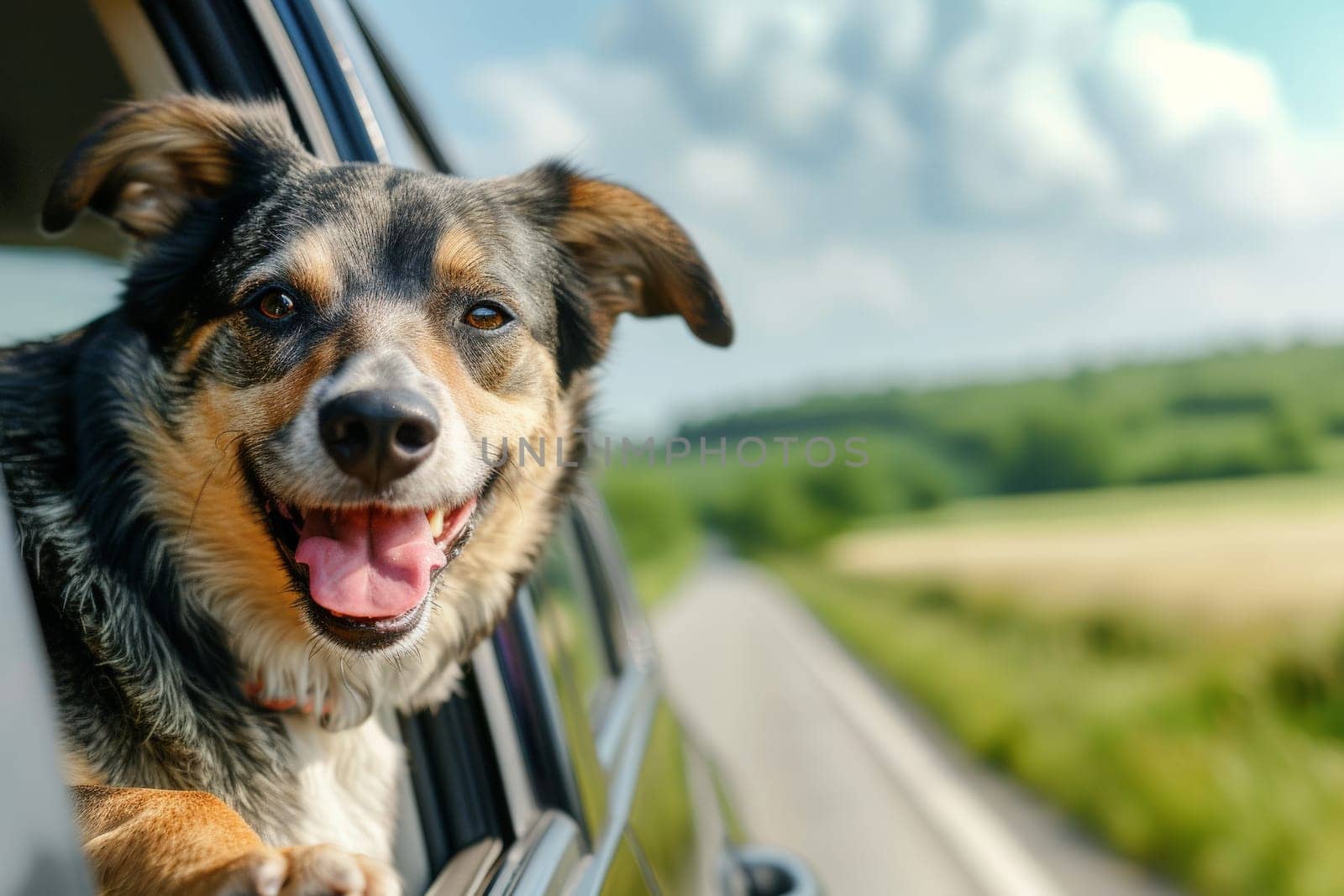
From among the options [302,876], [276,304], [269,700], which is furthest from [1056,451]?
[302,876]

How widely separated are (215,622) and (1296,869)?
5.36 metres

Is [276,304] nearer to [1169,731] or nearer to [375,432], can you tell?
[375,432]

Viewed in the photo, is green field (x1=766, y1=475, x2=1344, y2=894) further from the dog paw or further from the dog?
the dog paw

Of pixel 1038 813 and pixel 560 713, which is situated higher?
pixel 560 713

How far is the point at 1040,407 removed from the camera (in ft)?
125

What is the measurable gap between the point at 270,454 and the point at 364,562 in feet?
0.63

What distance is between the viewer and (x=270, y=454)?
1.17 meters

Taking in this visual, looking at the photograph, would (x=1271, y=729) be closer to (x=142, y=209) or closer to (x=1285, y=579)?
(x=1285, y=579)

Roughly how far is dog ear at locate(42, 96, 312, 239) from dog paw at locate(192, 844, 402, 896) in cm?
85

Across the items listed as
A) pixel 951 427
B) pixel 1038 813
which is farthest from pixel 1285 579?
pixel 951 427

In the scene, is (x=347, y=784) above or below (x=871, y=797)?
above

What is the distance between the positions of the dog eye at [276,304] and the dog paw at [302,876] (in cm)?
64

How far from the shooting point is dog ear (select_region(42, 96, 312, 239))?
1.26 m

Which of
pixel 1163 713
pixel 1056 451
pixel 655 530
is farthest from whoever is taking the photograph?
pixel 655 530
